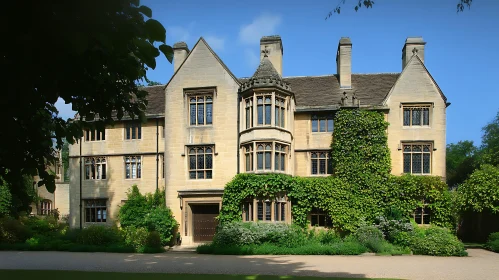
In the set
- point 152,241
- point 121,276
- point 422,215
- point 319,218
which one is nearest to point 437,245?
point 422,215

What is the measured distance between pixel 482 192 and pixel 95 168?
23.2m

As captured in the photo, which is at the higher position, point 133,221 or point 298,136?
point 298,136

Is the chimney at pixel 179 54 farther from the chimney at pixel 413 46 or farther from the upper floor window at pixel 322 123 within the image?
the chimney at pixel 413 46

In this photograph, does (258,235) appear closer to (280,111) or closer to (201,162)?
(201,162)

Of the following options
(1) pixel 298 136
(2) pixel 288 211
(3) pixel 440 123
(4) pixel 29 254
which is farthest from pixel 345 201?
(4) pixel 29 254

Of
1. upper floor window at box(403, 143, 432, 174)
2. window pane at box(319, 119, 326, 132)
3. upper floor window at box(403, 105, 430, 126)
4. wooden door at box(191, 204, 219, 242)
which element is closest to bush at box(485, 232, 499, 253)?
upper floor window at box(403, 143, 432, 174)

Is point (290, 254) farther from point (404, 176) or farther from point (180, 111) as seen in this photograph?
point (180, 111)

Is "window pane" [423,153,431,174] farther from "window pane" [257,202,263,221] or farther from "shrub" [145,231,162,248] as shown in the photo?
"shrub" [145,231,162,248]

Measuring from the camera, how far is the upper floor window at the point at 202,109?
23188mm

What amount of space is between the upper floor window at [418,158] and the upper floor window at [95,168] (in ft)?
61.5

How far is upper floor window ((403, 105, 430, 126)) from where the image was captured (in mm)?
22250

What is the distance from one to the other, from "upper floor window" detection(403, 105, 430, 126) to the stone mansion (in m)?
0.06

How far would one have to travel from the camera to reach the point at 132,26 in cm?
402

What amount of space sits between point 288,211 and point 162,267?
29.3ft
